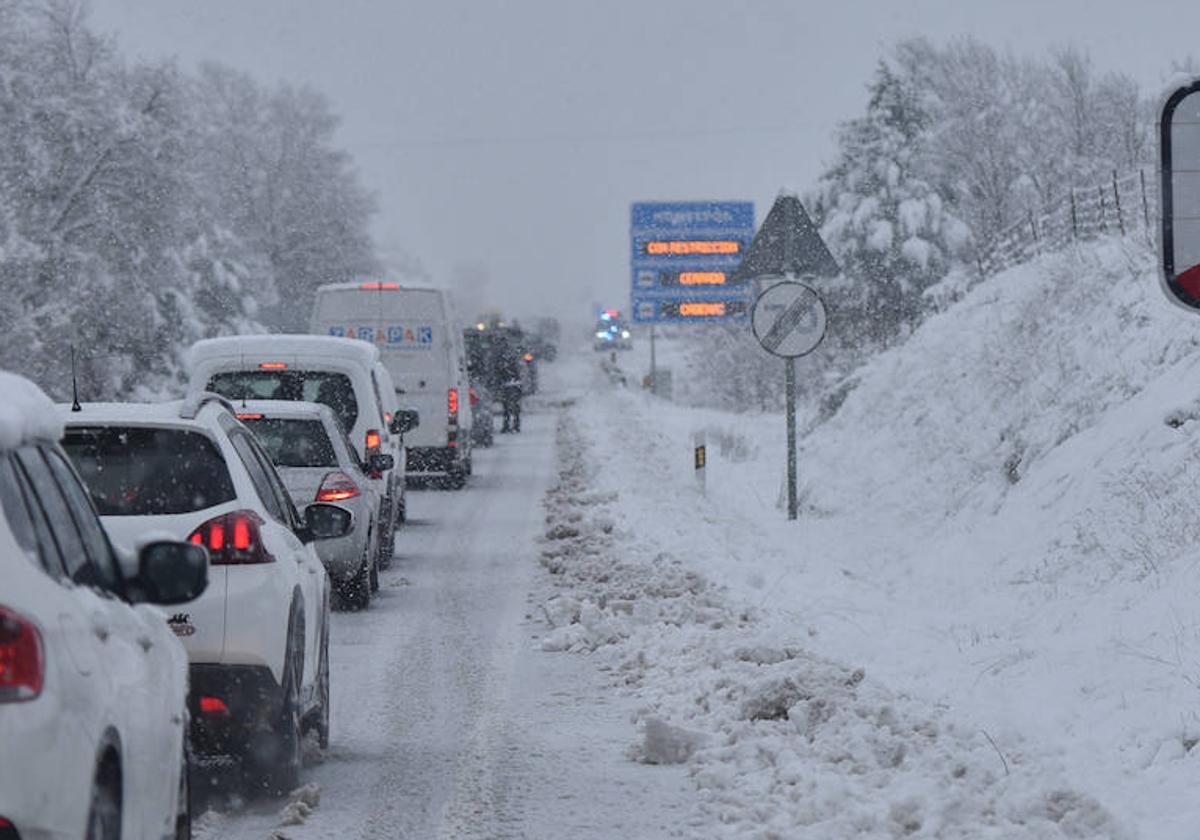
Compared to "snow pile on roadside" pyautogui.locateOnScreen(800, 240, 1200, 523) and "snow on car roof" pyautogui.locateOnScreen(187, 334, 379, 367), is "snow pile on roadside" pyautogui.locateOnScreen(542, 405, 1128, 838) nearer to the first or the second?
"snow on car roof" pyautogui.locateOnScreen(187, 334, 379, 367)

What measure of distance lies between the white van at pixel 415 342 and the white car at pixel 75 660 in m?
22.3

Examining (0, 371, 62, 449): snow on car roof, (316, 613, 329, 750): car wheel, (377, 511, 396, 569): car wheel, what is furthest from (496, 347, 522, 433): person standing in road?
(0, 371, 62, 449): snow on car roof

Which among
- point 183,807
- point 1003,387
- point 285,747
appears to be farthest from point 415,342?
point 183,807

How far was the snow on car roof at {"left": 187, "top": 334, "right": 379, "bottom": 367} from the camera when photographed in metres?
17.7

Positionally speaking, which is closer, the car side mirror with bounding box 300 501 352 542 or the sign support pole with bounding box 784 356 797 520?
the car side mirror with bounding box 300 501 352 542

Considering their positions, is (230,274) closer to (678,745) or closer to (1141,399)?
(1141,399)

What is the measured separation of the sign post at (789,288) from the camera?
19.9 metres

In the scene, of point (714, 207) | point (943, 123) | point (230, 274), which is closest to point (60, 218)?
point (230, 274)

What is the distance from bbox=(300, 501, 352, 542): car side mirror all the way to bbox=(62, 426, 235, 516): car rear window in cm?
78

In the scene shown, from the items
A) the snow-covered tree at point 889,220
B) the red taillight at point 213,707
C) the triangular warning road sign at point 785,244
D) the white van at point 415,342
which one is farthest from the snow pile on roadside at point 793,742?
the snow-covered tree at point 889,220

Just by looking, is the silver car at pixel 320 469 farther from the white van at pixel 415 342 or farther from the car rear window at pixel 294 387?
the white van at pixel 415 342

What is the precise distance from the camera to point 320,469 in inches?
611

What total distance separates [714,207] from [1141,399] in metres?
33.4

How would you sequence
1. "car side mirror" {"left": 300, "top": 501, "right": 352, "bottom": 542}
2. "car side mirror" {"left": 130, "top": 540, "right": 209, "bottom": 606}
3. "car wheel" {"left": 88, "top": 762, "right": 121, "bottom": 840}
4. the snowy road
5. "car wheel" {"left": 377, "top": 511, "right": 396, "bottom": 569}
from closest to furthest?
"car wheel" {"left": 88, "top": 762, "right": 121, "bottom": 840}
"car side mirror" {"left": 130, "top": 540, "right": 209, "bottom": 606}
the snowy road
"car side mirror" {"left": 300, "top": 501, "right": 352, "bottom": 542}
"car wheel" {"left": 377, "top": 511, "right": 396, "bottom": 569}
